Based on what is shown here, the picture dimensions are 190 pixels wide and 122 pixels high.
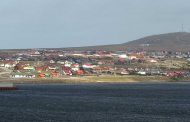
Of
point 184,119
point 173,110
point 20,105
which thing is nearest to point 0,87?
point 20,105

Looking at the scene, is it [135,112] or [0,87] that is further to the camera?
[0,87]

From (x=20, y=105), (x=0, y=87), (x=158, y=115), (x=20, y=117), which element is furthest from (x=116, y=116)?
(x=0, y=87)

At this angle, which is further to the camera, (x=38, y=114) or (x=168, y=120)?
(x=38, y=114)

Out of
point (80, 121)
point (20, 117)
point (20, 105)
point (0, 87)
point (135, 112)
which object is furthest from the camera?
point (0, 87)

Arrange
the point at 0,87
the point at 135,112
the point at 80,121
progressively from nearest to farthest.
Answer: the point at 80,121, the point at 135,112, the point at 0,87

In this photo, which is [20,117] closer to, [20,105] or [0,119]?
[0,119]

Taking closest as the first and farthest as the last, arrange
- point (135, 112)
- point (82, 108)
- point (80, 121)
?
point (80, 121), point (135, 112), point (82, 108)

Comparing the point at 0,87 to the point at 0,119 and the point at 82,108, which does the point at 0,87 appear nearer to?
the point at 82,108

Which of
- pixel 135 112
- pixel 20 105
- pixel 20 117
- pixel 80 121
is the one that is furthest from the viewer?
pixel 20 105
